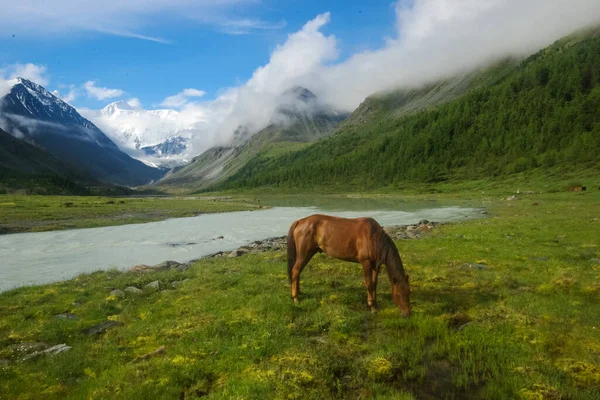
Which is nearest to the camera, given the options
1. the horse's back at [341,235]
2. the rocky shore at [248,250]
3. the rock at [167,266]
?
the horse's back at [341,235]

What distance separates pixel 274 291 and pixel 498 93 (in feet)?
736

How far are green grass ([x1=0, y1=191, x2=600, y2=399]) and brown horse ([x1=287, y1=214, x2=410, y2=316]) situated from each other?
2.95 feet

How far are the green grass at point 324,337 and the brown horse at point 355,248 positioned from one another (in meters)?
0.90

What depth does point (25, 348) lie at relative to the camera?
37.7 ft

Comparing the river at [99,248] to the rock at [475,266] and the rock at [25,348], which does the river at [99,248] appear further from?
the rock at [475,266]

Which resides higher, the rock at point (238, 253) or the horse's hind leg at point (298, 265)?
the horse's hind leg at point (298, 265)

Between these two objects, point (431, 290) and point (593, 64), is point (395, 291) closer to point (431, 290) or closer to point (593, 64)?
point (431, 290)

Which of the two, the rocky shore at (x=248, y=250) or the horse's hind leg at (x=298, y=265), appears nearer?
the horse's hind leg at (x=298, y=265)

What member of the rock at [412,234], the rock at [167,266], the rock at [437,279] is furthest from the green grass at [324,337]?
the rock at [412,234]

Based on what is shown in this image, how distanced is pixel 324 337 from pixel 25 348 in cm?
984

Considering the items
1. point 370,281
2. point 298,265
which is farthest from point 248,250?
point 370,281

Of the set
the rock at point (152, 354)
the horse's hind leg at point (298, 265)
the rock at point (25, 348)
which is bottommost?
the rock at point (25, 348)

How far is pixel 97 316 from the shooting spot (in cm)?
1461

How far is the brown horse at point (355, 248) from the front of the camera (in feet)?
41.9
